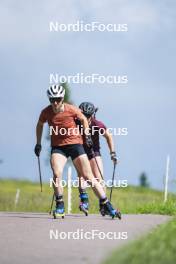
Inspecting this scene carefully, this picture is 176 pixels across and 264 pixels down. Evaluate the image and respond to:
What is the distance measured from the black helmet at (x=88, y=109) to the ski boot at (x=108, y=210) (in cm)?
185

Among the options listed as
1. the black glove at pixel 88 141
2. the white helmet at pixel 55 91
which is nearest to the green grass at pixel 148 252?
the white helmet at pixel 55 91

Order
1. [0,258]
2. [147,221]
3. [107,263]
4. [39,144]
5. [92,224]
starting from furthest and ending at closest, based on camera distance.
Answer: [39,144] → [147,221] → [92,224] → [0,258] → [107,263]

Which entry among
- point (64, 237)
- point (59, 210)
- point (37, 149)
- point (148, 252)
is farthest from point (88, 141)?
point (148, 252)

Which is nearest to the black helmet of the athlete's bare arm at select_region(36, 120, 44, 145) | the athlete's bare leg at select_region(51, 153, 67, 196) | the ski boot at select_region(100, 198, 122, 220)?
the athlete's bare arm at select_region(36, 120, 44, 145)

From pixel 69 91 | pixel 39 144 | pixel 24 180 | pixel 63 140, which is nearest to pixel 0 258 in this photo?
pixel 63 140

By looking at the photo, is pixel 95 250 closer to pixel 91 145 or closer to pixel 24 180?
pixel 91 145

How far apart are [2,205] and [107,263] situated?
2101 cm

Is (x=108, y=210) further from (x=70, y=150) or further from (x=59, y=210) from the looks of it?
(x=70, y=150)

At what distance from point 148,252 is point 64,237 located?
129 inches

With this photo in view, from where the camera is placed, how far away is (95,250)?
10867mm

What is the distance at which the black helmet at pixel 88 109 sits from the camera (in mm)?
16328

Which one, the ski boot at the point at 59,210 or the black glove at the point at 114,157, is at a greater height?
the black glove at the point at 114,157

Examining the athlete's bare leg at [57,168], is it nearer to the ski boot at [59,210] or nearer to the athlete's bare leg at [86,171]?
the ski boot at [59,210]

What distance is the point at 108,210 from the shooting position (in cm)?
1531
